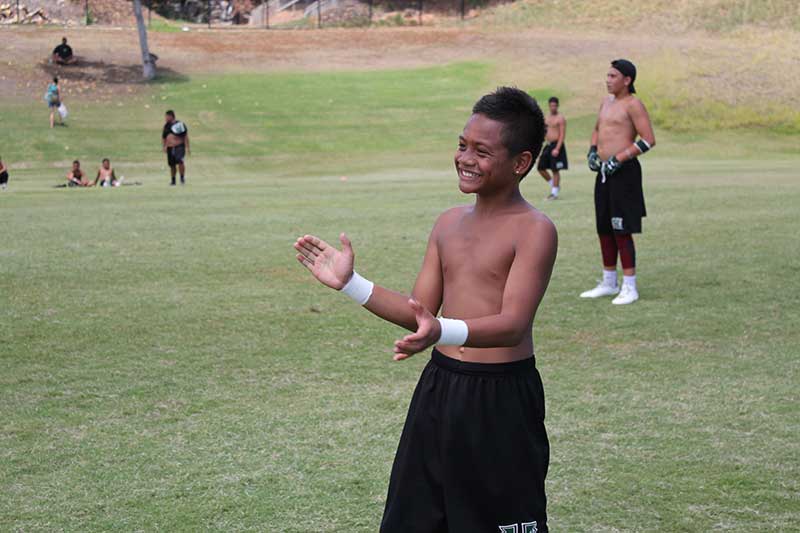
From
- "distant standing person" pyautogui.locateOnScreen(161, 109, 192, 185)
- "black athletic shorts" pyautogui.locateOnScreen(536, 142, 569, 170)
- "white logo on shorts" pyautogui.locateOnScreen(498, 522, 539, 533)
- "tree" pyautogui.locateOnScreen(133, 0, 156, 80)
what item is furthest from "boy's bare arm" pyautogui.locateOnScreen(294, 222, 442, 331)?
Result: "tree" pyautogui.locateOnScreen(133, 0, 156, 80)

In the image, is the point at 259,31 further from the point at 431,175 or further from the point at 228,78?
the point at 431,175

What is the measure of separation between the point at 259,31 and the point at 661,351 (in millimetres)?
57202

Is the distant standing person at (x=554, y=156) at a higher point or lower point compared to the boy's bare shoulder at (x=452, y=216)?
lower

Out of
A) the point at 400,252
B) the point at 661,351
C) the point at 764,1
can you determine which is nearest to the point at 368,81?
the point at 764,1

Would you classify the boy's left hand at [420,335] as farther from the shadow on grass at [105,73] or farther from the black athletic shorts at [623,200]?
the shadow on grass at [105,73]

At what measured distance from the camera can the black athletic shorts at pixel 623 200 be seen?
10961mm

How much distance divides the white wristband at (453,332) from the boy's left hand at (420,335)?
61 millimetres

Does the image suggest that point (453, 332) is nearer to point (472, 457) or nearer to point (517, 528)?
point (472, 457)

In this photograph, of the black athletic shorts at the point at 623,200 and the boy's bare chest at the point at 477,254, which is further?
the black athletic shorts at the point at 623,200

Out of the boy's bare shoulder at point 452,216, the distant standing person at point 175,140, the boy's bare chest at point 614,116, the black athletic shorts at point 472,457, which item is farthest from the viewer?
the distant standing person at point 175,140

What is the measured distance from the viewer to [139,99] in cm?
4962

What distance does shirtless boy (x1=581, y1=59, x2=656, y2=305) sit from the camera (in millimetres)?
10930

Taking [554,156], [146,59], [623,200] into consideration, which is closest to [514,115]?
[623,200]

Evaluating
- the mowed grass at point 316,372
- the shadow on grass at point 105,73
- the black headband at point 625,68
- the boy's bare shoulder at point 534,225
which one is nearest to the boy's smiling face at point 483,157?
the boy's bare shoulder at point 534,225
